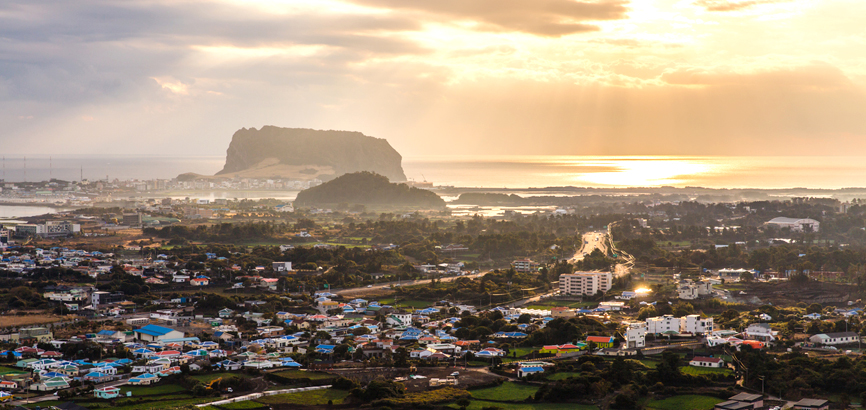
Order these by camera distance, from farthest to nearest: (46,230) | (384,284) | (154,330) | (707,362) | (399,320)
A: (46,230) → (384,284) → (399,320) → (154,330) → (707,362)

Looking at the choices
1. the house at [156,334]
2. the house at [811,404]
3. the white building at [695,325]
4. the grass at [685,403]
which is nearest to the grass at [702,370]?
the grass at [685,403]

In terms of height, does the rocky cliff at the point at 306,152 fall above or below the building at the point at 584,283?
above

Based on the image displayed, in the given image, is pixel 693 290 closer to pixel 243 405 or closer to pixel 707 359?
pixel 707 359

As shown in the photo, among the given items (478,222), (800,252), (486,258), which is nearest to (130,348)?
(486,258)

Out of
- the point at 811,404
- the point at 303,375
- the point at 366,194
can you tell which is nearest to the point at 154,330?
the point at 303,375

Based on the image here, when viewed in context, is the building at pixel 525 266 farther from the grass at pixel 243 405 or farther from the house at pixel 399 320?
the grass at pixel 243 405

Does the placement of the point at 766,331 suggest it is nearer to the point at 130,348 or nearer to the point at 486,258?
the point at 130,348
